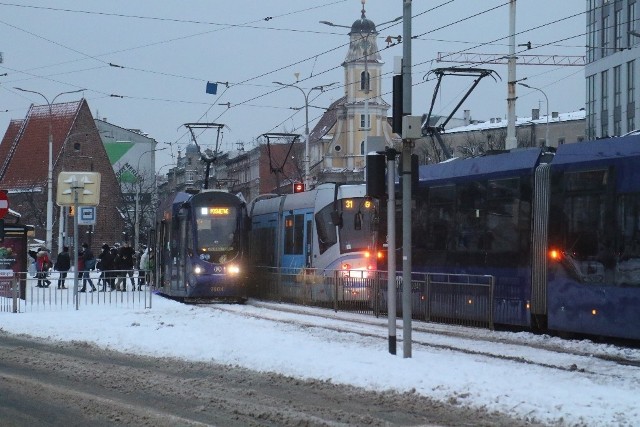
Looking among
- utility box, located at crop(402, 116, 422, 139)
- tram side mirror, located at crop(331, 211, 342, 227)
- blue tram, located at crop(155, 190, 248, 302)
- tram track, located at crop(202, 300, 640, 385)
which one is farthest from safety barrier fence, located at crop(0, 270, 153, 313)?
utility box, located at crop(402, 116, 422, 139)

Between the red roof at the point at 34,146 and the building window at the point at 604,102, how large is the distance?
39.6 meters

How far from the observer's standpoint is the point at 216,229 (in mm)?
30828

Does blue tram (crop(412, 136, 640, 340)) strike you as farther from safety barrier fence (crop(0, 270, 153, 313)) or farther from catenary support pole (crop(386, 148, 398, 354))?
safety barrier fence (crop(0, 270, 153, 313))

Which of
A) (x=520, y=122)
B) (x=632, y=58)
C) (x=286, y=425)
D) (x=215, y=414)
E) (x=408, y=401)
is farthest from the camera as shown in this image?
(x=520, y=122)

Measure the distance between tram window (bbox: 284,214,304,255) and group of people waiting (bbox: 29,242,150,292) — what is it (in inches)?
166

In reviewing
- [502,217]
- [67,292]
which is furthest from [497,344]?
[67,292]

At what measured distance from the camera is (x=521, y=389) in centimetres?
1205

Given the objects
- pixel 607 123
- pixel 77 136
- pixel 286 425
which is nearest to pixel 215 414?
pixel 286 425

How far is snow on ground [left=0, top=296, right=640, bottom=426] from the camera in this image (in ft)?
37.0

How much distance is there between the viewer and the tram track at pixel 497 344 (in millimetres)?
15141

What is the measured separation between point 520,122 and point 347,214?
76924 mm

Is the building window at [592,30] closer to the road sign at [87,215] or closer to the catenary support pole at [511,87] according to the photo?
the catenary support pole at [511,87]

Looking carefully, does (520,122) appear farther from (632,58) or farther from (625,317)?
(625,317)

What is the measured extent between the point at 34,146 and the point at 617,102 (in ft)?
150
